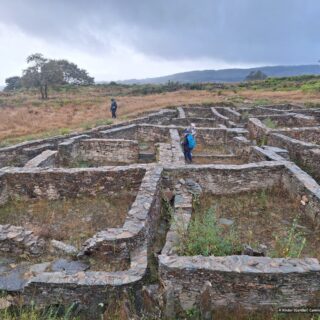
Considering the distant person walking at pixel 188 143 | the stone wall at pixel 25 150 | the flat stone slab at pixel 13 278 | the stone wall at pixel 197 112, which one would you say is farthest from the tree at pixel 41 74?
the flat stone slab at pixel 13 278

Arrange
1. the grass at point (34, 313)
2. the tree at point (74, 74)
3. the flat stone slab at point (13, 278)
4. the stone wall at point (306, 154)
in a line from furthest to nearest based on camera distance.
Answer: the tree at point (74, 74)
the stone wall at point (306, 154)
the flat stone slab at point (13, 278)
the grass at point (34, 313)

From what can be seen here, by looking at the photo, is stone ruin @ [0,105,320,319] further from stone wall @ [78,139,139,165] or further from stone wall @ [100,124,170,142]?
stone wall @ [100,124,170,142]

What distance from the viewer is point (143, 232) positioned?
→ 20.0 ft

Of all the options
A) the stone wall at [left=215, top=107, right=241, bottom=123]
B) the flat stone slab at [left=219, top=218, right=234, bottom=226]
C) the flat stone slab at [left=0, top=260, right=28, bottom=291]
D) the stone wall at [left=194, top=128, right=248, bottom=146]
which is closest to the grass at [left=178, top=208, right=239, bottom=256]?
the flat stone slab at [left=219, top=218, right=234, bottom=226]

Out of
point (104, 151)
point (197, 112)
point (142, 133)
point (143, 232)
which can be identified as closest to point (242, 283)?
point (143, 232)

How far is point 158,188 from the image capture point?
319 inches

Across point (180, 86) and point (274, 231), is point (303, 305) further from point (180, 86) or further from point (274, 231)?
point (180, 86)

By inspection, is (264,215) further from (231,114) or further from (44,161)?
(231,114)

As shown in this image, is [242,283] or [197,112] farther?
[197,112]

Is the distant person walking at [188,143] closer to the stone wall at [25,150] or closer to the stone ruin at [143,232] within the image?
the stone ruin at [143,232]

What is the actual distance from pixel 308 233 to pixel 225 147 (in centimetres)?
843

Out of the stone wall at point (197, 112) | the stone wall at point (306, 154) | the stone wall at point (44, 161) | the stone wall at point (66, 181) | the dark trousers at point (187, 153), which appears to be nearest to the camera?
the stone wall at point (66, 181)

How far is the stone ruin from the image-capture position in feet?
15.2

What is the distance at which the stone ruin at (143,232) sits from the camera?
15.2 feet
